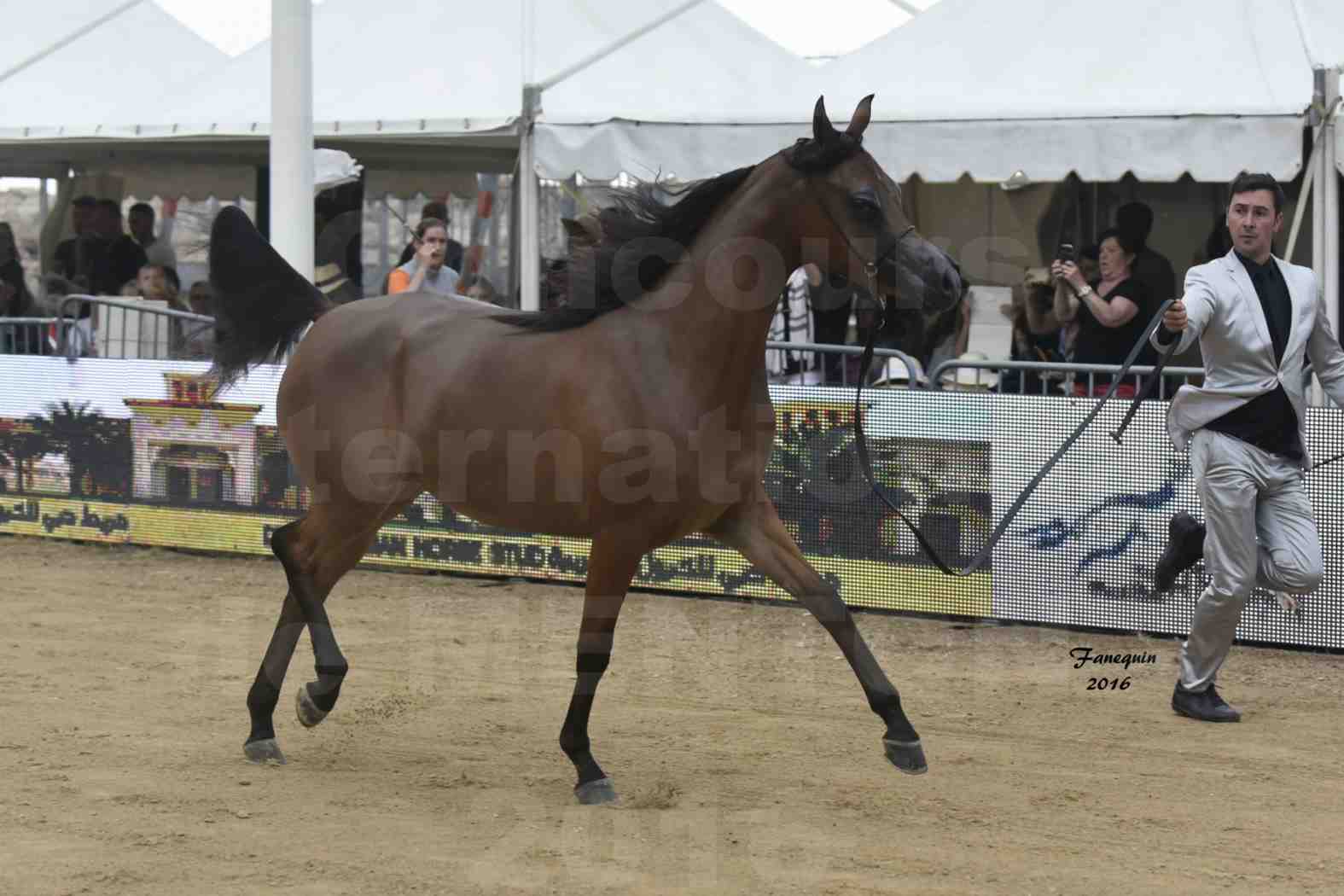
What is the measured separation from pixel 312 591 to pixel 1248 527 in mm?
3291

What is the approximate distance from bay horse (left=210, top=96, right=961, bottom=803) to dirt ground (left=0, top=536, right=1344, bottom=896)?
14.3 inches

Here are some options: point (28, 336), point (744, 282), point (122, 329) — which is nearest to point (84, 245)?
point (28, 336)

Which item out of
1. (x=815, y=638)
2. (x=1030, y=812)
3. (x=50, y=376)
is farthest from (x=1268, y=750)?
(x=50, y=376)

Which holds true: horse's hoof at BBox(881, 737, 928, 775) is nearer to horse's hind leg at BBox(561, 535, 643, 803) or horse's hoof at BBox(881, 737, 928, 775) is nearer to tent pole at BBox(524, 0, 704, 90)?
horse's hind leg at BBox(561, 535, 643, 803)

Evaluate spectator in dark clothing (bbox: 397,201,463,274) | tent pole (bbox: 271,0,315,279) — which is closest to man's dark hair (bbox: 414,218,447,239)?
tent pole (bbox: 271,0,315,279)

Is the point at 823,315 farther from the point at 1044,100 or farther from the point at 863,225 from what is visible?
the point at 863,225

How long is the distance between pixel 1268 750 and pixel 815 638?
240 centimetres

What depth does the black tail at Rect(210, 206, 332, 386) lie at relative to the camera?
6.09 metres

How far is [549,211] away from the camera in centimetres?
1368

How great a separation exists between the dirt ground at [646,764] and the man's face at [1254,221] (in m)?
1.72

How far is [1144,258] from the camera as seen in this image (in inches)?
362

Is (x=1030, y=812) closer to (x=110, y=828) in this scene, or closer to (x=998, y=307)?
(x=110, y=828)

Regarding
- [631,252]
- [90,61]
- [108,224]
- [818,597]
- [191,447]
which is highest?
[90,61]

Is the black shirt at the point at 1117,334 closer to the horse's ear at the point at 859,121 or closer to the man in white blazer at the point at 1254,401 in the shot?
the man in white blazer at the point at 1254,401
